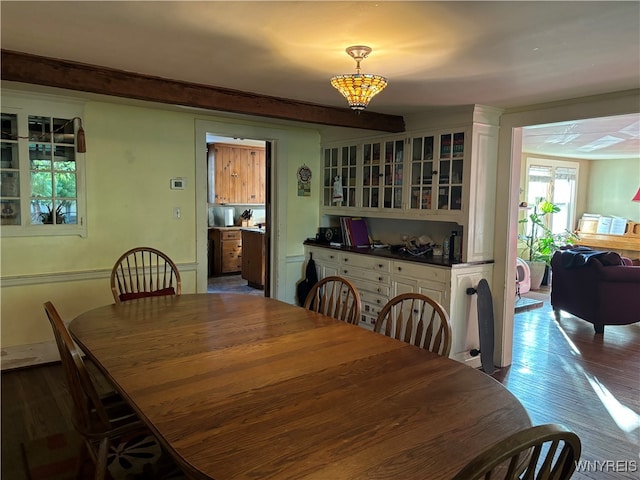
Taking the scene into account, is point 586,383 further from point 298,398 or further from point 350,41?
point 350,41

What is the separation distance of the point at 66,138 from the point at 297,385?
10.4 ft

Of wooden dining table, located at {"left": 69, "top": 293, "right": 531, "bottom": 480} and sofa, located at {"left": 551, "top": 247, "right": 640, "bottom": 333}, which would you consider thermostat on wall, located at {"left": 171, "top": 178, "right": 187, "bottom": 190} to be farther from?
sofa, located at {"left": 551, "top": 247, "right": 640, "bottom": 333}

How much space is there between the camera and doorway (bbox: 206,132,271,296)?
691cm

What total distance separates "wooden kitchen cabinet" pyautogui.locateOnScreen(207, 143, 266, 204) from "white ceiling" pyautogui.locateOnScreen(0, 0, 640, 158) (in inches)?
178

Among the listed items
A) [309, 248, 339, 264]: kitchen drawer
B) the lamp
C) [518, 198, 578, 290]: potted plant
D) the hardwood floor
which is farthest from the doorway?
the lamp

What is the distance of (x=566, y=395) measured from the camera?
10.9 ft

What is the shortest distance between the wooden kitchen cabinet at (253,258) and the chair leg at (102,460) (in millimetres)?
4607

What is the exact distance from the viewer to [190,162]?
169 inches

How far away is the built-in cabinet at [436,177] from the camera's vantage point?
145 inches

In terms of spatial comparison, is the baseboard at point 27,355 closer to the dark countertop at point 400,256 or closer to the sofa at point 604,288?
the dark countertop at point 400,256

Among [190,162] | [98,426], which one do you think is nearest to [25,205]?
[190,162]

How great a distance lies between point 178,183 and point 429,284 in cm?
246

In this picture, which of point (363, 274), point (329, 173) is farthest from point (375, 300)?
point (329, 173)
